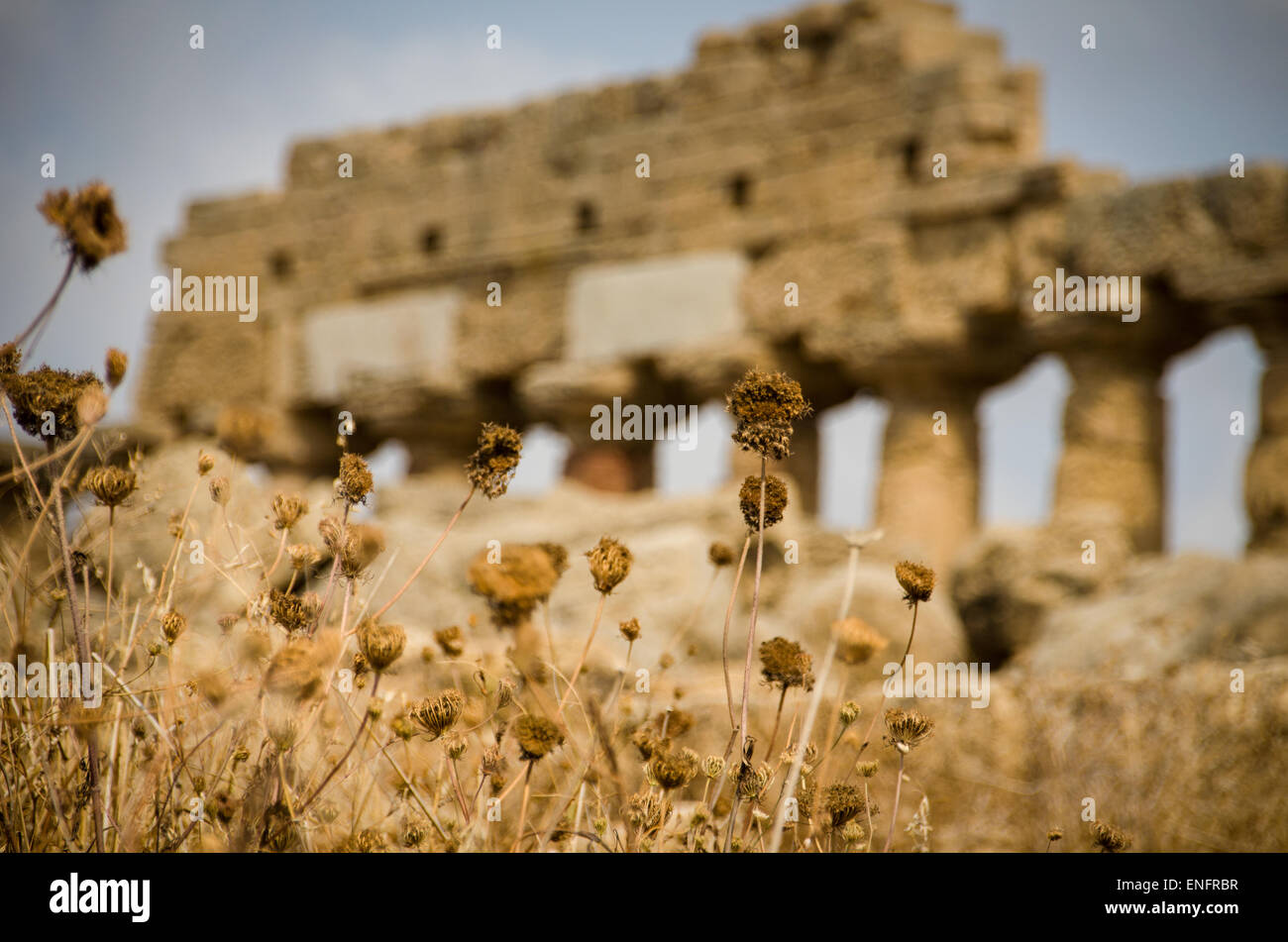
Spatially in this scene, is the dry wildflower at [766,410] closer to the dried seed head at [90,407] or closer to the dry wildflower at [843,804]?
the dry wildflower at [843,804]

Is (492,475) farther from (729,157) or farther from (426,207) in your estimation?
(426,207)

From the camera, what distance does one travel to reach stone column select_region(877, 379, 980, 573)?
35.7ft

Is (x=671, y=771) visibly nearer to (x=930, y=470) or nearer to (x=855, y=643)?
(x=855, y=643)

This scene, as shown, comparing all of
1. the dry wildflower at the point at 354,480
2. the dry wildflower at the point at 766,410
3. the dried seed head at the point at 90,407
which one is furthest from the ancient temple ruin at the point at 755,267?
the dried seed head at the point at 90,407

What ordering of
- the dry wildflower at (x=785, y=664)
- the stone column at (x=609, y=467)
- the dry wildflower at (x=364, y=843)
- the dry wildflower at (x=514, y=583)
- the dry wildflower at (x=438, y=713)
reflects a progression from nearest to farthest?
the dry wildflower at (x=514, y=583)
the dry wildflower at (x=438, y=713)
the dry wildflower at (x=364, y=843)
the dry wildflower at (x=785, y=664)
the stone column at (x=609, y=467)

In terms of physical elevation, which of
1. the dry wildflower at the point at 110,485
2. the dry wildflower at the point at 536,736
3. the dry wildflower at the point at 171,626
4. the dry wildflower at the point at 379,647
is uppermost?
the dry wildflower at the point at 110,485

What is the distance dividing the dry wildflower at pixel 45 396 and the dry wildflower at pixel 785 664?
1230 mm

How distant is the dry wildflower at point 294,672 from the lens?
1.93 meters

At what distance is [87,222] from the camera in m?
2.21

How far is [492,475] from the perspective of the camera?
7.55ft

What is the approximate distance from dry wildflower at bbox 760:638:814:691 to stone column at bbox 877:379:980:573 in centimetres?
840

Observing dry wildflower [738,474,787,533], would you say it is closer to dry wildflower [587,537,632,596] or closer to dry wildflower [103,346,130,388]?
dry wildflower [587,537,632,596]

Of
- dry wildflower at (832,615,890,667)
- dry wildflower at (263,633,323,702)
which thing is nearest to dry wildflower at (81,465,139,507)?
dry wildflower at (263,633,323,702)

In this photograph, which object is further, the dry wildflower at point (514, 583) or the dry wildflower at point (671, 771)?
the dry wildflower at point (671, 771)
